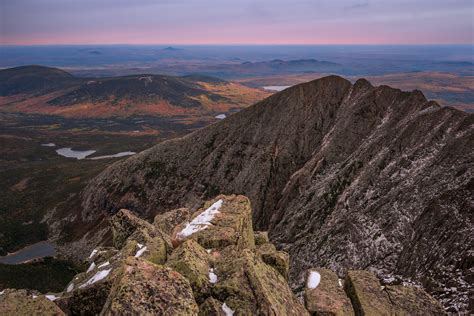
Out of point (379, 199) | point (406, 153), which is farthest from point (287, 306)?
point (406, 153)

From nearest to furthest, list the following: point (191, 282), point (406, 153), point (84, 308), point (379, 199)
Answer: point (191, 282) < point (84, 308) < point (379, 199) < point (406, 153)

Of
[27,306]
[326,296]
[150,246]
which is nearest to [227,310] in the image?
[326,296]

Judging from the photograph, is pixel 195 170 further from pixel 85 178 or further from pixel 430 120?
pixel 85 178

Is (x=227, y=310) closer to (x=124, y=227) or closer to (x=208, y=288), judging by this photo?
(x=208, y=288)

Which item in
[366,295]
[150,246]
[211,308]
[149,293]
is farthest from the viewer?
[150,246]

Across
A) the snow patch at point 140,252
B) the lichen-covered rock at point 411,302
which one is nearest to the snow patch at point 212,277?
the snow patch at point 140,252
